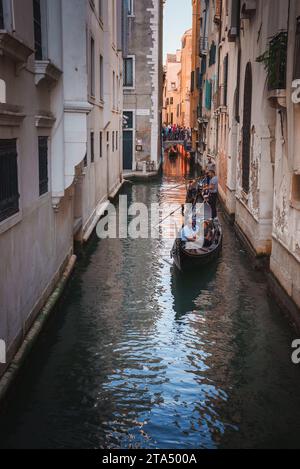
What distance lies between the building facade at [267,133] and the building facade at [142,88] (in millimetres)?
9916

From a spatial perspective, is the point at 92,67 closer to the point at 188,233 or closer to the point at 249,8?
the point at 249,8

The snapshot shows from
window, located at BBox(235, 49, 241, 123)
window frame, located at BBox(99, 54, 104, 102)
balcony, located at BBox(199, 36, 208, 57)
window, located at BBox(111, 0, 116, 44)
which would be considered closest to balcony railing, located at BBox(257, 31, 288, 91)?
window, located at BBox(235, 49, 241, 123)

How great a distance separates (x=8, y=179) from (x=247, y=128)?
26.8 ft

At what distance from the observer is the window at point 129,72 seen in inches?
1040

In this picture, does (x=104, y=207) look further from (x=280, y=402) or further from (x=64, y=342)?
(x=280, y=402)

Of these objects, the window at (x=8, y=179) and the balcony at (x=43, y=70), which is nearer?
the window at (x=8, y=179)

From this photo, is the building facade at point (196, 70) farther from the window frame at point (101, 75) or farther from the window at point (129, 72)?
the window frame at point (101, 75)

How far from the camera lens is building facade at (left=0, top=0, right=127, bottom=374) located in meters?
5.35

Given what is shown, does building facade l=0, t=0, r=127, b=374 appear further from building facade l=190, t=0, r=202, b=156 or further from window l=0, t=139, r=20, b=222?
building facade l=190, t=0, r=202, b=156

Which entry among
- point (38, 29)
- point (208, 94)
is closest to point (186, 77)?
point (208, 94)

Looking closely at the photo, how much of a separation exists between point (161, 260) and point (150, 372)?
526 centimetres

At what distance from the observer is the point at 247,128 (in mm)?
12688

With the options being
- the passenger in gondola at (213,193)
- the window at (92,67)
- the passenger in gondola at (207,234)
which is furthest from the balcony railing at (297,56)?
the window at (92,67)

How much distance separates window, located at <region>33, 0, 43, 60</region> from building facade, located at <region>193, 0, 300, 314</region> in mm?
3172
